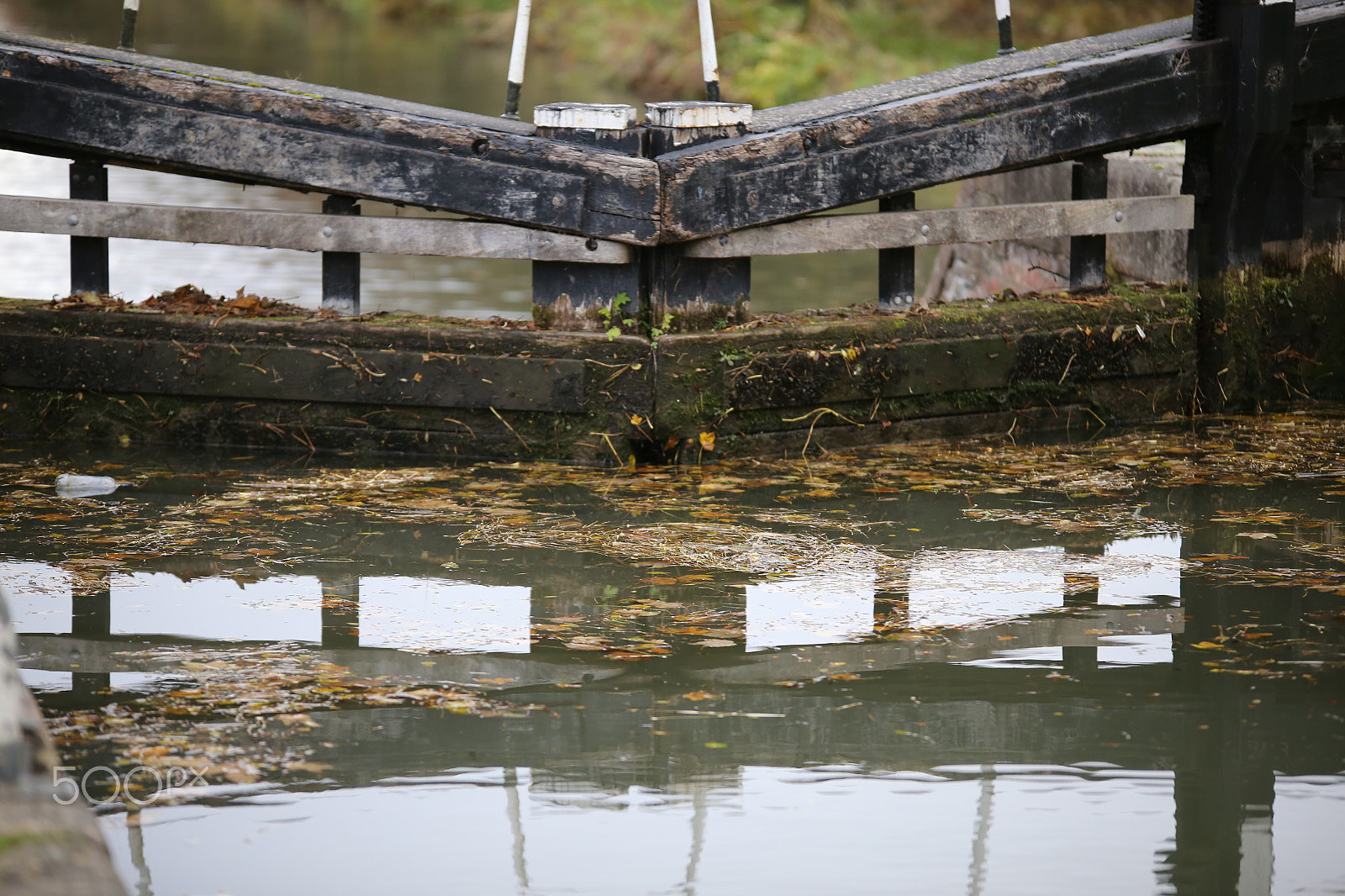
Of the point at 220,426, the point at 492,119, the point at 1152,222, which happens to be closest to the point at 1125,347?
the point at 1152,222

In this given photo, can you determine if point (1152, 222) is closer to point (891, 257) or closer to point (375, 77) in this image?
point (891, 257)

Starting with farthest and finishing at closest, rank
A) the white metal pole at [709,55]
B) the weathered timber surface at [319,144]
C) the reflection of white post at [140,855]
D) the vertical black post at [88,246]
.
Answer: the vertical black post at [88,246], the white metal pole at [709,55], the weathered timber surface at [319,144], the reflection of white post at [140,855]

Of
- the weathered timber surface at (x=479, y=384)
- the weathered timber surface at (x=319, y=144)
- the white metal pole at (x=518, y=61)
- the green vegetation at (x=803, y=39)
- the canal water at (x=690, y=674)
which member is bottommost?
the canal water at (x=690, y=674)

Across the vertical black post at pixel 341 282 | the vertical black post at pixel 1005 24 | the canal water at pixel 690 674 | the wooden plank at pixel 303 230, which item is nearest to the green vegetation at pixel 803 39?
the vertical black post at pixel 1005 24

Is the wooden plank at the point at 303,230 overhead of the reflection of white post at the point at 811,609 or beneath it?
overhead

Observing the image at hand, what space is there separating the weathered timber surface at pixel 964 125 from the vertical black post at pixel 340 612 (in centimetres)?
212

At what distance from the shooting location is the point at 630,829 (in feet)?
9.79

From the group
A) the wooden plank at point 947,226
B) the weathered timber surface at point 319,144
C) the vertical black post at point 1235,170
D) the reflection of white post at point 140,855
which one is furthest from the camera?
the vertical black post at point 1235,170

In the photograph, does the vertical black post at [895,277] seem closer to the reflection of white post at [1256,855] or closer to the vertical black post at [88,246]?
the vertical black post at [88,246]

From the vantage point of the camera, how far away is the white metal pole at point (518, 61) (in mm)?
5934

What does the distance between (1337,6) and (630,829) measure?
5.60 metres

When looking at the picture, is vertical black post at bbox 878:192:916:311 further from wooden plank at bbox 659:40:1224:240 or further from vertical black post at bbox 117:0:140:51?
vertical black post at bbox 117:0:140:51

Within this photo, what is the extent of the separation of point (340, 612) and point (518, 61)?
2.70 meters

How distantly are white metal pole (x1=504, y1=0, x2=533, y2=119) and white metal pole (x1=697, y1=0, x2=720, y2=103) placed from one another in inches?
27.7
